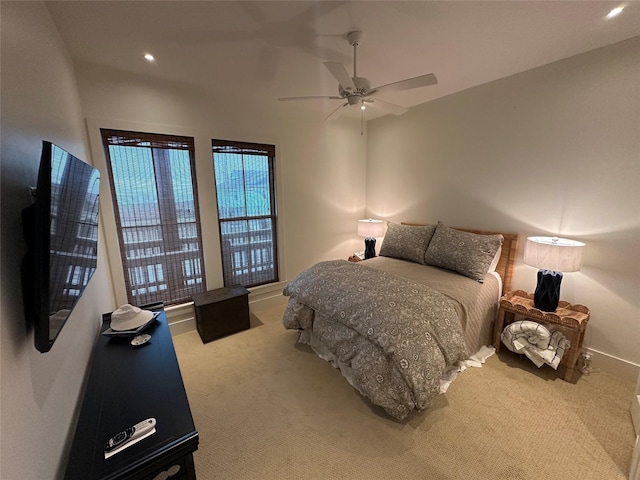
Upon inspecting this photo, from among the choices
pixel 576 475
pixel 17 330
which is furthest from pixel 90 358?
pixel 576 475

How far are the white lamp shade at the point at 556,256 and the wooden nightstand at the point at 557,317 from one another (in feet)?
1.27

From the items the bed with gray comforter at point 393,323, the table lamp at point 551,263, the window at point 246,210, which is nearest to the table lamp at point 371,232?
the bed with gray comforter at point 393,323

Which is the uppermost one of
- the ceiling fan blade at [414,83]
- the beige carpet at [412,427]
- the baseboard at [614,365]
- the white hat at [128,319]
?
the ceiling fan blade at [414,83]

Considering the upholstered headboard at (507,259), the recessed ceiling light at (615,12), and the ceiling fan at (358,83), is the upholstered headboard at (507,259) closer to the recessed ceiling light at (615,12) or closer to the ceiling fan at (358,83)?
the recessed ceiling light at (615,12)

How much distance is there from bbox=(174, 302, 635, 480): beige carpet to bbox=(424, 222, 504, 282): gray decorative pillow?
2.79ft

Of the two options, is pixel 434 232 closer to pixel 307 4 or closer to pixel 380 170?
pixel 380 170

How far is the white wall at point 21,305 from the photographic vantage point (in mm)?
714

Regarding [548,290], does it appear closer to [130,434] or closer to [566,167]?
[566,167]

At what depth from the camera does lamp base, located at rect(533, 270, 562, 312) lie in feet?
6.90

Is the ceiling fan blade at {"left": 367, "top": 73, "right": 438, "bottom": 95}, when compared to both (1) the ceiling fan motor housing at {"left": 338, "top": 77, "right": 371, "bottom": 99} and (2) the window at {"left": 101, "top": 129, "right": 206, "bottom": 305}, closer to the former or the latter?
(1) the ceiling fan motor housing at {"left": 338, "top": 77, "right": 371, "bottom": 99}

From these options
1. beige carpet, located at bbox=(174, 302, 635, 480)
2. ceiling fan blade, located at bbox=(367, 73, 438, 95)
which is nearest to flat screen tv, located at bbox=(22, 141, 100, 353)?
beige carpet, located at bbox=(174, 302, 635, 480)

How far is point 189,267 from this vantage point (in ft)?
9.38

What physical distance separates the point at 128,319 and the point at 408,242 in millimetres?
2854

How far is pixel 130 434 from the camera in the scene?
3.43ft
